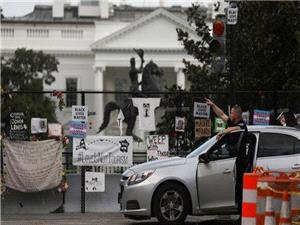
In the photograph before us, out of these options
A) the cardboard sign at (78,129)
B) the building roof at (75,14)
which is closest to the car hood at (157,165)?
the cardboard sign at (78,129)

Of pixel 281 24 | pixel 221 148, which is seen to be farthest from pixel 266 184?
pixel 281 24

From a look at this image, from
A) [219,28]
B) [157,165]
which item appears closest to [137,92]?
[219,28]

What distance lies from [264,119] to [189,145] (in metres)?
1.85

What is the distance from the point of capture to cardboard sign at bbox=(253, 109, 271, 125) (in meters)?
15.4

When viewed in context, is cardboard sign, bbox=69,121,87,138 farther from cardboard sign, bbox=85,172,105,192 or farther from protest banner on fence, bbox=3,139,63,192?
cardboard sign, bbox=85,172,105,192

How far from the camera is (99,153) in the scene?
49.6 feet

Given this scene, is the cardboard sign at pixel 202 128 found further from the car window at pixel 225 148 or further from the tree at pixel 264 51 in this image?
the tree at pixel 264 51

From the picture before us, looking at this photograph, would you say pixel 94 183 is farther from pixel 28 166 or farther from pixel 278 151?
pixel 278 151

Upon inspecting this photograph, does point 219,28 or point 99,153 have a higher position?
point 219,28

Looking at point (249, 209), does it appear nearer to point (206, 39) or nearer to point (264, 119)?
point (264, 119)

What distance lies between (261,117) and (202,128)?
141 cm

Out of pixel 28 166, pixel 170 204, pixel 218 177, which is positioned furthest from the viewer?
pixel 28 166

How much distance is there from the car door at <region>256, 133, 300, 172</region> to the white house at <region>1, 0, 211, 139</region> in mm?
59250

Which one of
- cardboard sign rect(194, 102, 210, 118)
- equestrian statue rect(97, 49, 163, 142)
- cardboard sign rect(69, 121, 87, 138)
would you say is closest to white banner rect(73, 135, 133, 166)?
cardboard sign rect(69, 121, 87, 138)
